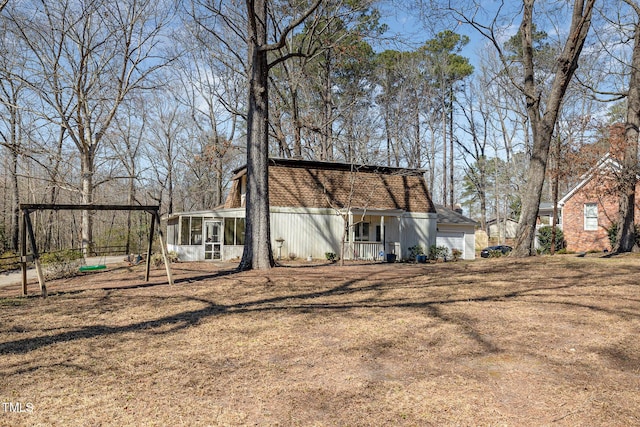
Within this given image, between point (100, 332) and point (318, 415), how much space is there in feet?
12.4

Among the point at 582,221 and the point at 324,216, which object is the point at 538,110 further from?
the point at 582,221

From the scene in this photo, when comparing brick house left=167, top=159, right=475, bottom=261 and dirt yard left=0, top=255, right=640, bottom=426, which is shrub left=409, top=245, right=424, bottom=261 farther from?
dirt yard left=0, top=255, right=640, bottom=426

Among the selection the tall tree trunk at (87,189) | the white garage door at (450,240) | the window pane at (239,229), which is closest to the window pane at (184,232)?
the window pane at (239,229)

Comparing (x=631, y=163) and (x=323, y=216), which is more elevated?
(x=631, y=163)

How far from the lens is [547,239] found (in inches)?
1080

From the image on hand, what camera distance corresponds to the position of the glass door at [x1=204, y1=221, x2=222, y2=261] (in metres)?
19.8

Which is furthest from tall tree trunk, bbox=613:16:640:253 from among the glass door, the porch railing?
the glass door

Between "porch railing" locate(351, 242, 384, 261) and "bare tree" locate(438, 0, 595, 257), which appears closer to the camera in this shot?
"bare tree" locate(438, 0, 595, 257)

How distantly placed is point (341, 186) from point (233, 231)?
5705mm

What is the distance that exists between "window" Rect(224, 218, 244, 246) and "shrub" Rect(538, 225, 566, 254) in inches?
756

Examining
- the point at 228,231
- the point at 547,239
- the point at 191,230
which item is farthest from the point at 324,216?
the point at 547,239

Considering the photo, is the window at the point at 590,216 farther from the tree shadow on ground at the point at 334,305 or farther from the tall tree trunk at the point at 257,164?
the tall tree trunk at the point at 257,164

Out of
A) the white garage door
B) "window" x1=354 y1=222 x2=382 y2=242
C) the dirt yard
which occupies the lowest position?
the dirt yard

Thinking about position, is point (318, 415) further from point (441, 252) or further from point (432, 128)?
point (432, 128)
